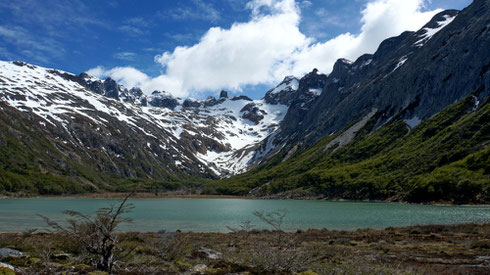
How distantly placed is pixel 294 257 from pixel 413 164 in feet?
351

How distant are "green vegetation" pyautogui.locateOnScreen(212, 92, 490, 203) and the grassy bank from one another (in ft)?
174

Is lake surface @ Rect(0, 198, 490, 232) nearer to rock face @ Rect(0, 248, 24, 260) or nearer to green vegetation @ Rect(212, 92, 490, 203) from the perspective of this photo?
green vegetation @ Rect(212, 92, 490, 203)

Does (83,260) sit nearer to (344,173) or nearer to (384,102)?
(344,173)

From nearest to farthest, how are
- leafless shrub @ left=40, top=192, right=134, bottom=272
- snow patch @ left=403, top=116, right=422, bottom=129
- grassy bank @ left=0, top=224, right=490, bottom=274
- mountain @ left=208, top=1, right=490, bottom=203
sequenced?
leafless shrub @ left=40, top=192, right=134, bottom=272 < grassy bank @ left=0, top=224, right=490, bottom=274 < mountain @ left=208, top=1, right=490, bottom=203 < snow patch @ left=403, top=116, right=422, bottom=129

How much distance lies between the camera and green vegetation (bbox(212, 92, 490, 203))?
81.9 meters

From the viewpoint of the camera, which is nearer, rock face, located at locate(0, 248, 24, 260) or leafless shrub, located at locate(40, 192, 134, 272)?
leafless shrub, located at locate(40, 192, 134, 272)

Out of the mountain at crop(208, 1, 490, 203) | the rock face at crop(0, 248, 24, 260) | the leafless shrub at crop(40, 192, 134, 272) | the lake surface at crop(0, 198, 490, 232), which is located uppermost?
the mountain at crop(208, 1, 490, 203)

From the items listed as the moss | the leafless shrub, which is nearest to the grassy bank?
the moss

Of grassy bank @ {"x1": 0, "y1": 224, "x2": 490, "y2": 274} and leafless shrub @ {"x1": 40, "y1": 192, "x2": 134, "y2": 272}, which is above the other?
leafless shrub @ {"x1": 40, "y1": 192, "x2": 134, "y2": 272}

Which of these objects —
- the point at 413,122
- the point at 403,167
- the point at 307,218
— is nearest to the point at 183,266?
the point at 307,218

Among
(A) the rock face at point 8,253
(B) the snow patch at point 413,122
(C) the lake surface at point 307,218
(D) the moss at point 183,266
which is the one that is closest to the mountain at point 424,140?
(B) the snow patch at point 413,122

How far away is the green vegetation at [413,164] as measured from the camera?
81.9 meters

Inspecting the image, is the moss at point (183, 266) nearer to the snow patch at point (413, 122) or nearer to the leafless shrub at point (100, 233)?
the leafless shrub at point (100, 233)

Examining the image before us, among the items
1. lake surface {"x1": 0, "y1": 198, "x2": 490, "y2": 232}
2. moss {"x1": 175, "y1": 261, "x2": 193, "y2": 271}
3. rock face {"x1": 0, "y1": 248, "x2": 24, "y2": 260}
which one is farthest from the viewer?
lake surface {"x1": 0, "y1": 198, "x2": 490, "y2": 232}
